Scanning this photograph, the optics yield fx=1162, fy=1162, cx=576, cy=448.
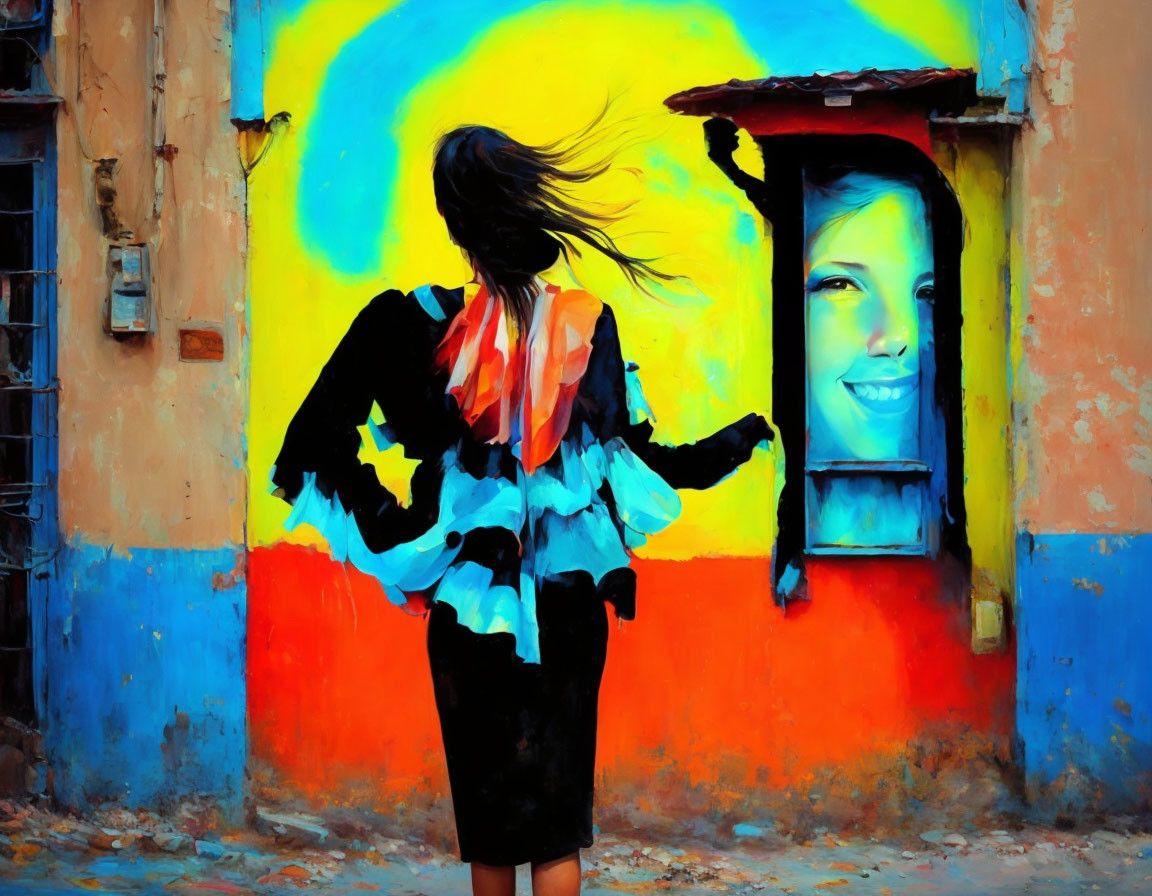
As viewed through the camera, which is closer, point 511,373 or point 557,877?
point 557,877

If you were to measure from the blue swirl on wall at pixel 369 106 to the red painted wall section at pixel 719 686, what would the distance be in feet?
3.95

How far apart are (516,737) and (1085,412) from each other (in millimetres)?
2370

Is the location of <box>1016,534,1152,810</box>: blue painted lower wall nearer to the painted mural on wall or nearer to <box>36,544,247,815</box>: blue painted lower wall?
the painted mural on wall

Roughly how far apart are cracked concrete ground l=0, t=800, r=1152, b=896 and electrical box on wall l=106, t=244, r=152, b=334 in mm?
1804

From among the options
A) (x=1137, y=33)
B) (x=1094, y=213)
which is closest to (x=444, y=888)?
(x=1094, y=213)

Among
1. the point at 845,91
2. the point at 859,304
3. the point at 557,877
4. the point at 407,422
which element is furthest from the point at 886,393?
the point at 557,877

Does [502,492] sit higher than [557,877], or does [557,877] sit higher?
[502,492]

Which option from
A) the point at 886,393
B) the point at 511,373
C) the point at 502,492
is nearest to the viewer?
the point at 502,492

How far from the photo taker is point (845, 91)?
4.14m

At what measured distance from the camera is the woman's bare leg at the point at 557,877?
128 inches

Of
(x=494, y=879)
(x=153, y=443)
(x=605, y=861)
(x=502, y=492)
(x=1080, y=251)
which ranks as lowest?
(x=605, y=861)

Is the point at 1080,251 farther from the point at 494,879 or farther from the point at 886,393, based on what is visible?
the point at 494,879

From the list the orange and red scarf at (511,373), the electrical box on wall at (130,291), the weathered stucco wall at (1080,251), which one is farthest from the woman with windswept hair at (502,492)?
the weathered stucco wall at (1080,251)

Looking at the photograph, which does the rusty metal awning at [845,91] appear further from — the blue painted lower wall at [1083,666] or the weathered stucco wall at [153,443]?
the weathered stucco wall at [153,443]
